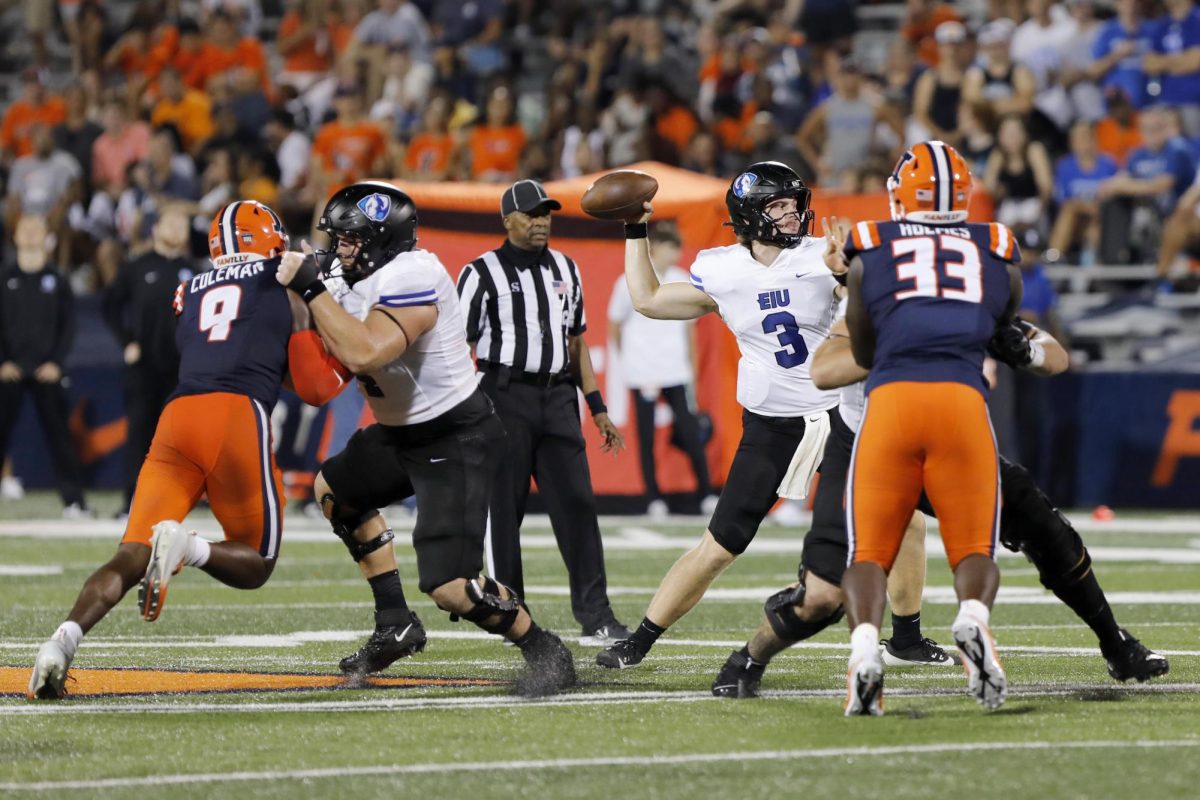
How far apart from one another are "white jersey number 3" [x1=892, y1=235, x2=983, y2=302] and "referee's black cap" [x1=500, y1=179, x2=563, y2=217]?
257 cm

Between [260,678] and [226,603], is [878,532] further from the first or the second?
[226,603]

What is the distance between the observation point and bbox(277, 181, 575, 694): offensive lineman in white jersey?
5668 millimetres

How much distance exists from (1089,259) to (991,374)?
2275 millimetres

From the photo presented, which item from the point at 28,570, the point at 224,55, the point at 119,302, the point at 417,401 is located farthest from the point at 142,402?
the point at 224,55

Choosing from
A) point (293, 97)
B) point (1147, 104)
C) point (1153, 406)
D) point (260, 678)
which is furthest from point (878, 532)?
point (293, 97)

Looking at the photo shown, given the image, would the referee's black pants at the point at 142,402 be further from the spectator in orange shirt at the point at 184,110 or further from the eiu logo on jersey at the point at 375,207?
the eiu logo on jersey at the point at 375,207

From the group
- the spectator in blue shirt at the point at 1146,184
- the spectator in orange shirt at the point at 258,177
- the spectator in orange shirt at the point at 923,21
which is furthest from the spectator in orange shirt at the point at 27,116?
the spectator in blue shirt at the point at 1146,184

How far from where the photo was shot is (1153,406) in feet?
43.8

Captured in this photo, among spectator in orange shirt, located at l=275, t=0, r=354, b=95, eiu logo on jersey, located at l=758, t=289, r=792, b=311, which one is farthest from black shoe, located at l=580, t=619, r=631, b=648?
spectator in orange shirt, located at l=275, t=0, r=354, b=95

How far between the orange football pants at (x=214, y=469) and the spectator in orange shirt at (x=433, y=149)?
9501mm

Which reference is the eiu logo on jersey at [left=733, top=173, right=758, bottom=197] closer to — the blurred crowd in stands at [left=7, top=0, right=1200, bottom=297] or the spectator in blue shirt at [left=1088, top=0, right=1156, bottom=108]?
the blurred crowd in stands at [left=7, top=0, right=1200, bottom=297]

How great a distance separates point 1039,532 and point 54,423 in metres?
9.16

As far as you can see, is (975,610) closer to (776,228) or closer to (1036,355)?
(1036,355)

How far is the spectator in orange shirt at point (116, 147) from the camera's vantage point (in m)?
18.0
